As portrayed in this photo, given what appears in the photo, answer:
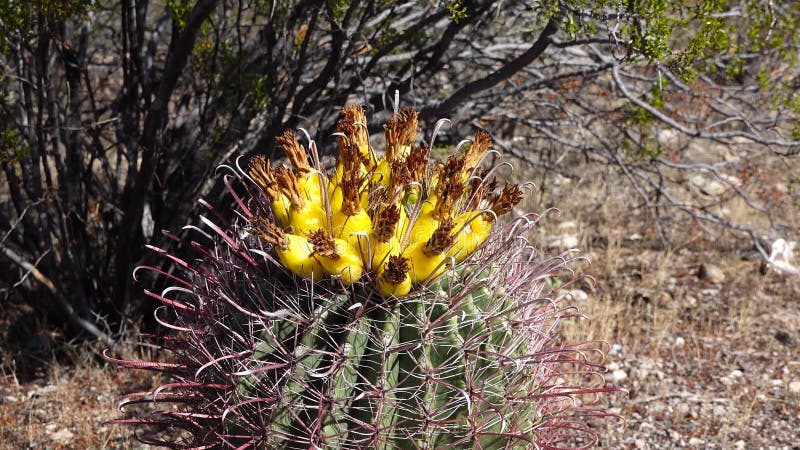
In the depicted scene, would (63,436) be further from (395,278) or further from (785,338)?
(785,338)

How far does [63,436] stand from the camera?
318 cm

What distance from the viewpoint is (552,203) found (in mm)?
5789

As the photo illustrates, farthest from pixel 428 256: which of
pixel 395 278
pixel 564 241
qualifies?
pixel 564 241

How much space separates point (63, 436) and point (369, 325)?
1950 millimetres

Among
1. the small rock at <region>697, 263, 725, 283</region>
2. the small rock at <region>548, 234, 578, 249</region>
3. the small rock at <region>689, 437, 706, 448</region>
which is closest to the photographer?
the small rock at <region>689, 437, 706, 448</region>

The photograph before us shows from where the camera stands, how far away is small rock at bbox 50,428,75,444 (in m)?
3.15

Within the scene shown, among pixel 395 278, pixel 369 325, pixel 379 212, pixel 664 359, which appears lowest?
pixel 664 359

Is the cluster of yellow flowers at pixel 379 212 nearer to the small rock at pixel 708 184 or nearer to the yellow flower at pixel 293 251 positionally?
the yellow flower at pixel 293 251

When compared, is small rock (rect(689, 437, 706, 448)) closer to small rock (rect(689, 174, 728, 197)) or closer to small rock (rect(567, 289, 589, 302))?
small rock (rect(567, 289, 589, 302))

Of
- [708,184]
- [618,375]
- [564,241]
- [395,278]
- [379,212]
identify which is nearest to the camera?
[395,278]

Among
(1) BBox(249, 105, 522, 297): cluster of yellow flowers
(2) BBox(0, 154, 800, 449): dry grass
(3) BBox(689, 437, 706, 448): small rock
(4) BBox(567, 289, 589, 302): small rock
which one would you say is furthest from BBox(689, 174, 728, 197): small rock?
(1) BBox(249, 105, 522, 297): cluster of yellow flowers

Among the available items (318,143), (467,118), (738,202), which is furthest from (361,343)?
(738,202)

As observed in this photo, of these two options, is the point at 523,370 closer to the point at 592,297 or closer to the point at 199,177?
the point at 199,177

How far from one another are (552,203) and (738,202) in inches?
59.0
